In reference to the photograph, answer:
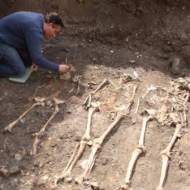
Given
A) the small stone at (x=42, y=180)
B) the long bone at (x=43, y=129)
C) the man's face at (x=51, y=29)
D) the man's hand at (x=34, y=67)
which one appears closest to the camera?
the small stone at (x=42, y=180)

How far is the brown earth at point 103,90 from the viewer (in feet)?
16.8

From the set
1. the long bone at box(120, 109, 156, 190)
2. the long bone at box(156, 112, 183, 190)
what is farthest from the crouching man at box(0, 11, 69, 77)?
the long bone at box(156, 112, 183, 190)

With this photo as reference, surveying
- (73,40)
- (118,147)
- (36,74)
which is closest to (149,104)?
(118,147)

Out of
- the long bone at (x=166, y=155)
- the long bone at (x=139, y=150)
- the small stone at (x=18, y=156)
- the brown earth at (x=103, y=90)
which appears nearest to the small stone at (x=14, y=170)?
the brown earth at (x=103, y=90)

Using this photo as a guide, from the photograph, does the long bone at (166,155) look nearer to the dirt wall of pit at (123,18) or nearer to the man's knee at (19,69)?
the man's knee at (19,69)

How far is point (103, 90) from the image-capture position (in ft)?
21.0

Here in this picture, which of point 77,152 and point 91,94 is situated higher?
point 91,94

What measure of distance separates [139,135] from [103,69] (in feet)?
4.70

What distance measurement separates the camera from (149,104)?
6168mm

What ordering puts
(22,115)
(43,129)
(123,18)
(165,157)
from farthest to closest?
(123,18) < (22,115) < (43,129) < (165,157)

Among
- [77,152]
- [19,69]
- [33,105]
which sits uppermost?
[19,69]

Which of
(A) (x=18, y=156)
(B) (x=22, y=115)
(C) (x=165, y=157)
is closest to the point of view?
(A) (x=18, y=156)

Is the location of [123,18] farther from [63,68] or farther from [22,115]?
[22,115]

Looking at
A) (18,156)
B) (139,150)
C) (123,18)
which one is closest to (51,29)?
(18,156)
